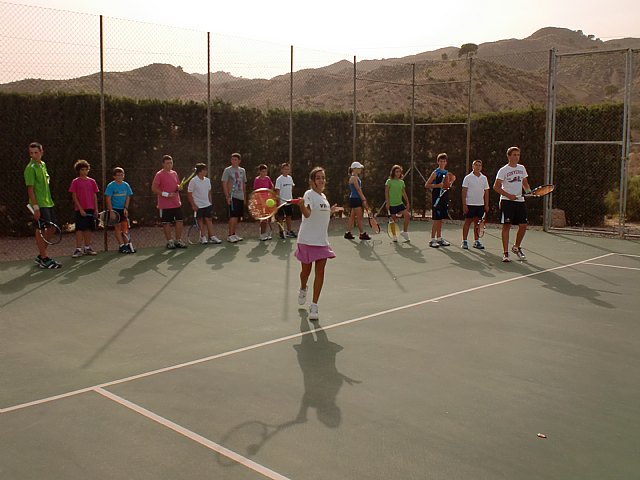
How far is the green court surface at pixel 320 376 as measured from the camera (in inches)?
166

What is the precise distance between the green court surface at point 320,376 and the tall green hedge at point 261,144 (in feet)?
14.7

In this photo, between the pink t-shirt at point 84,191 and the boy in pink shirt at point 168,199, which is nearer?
the pink t-shirt at point 84,191

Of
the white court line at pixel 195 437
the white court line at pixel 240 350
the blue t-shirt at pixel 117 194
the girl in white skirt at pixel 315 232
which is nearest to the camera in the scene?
the white court line at pixel 195 437

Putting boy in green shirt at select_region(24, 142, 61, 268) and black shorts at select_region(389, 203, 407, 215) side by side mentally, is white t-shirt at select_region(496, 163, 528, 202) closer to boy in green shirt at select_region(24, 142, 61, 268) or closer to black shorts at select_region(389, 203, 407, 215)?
black shorts at select_region(389, 203, 407, 215)

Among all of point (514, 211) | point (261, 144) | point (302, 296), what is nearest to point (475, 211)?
point (514, 211)

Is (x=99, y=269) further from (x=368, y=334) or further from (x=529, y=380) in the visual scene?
(x=529, y=380)

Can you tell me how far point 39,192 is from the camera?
10.9m

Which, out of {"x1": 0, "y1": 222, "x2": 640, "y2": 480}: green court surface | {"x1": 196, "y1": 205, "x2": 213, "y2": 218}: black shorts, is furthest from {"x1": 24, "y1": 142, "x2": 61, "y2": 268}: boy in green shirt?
{"x1": 196, "y1": 205, "x2": 213, "y2": 218}: black shorts

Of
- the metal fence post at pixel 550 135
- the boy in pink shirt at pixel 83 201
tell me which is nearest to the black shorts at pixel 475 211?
the metal fence post at pixel 550 135

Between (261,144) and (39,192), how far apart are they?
7540 millimetres

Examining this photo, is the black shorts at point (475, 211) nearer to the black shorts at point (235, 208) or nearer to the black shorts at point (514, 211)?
the black shorts at point (514, 211)

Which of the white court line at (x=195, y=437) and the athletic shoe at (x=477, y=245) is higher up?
the athletic shoe at (x=477, y=245)

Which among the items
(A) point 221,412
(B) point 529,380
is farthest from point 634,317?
(A) point 221,412

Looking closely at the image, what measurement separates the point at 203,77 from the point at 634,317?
11.0m
